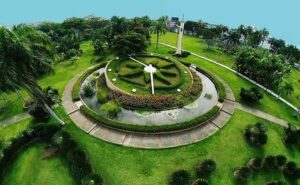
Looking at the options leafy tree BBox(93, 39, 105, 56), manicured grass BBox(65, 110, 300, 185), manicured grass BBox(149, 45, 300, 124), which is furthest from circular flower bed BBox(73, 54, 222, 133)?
leafy tree BBox(93, 39, 105, 56)

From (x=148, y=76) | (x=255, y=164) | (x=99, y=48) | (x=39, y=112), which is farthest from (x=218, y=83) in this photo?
(x=99, y=48)

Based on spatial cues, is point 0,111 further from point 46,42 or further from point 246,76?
point 246,76

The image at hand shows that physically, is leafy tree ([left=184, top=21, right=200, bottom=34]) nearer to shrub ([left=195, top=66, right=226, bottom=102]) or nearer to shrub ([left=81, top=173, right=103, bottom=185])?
shrub ([left=195, top=66, right=226, bottom=102])

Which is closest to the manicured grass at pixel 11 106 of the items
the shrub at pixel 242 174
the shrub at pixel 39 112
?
the shrub at pixel 39 112

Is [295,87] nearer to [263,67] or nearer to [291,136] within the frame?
[263,67]

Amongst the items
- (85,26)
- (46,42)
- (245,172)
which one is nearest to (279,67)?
(245,172)
